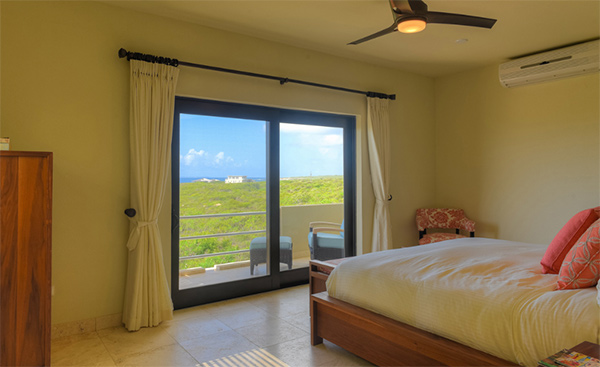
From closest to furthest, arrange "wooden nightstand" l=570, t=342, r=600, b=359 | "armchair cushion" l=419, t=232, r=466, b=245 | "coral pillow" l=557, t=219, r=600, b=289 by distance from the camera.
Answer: "wooden nightstand" l=570, t=342, r=600, b=359, "coral pillow" l=557, t=219, r=600, b=289, "armchair cushion" l=419, t=232, r=466, b=245

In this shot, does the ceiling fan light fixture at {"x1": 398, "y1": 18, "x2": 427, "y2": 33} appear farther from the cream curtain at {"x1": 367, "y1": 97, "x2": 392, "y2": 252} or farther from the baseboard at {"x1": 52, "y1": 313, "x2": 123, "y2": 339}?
the baseboard at {"x1": 52, "y1": 313, "x2": 123, "y2": 339}

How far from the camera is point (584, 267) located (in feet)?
6.09

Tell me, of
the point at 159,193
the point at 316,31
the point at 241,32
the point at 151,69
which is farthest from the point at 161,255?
the point at 316,31

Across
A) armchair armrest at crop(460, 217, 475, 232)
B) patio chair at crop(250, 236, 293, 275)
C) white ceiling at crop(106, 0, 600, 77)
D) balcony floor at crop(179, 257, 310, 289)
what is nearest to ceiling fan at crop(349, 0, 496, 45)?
white ceiling at crop(106, 0, 600, 77)

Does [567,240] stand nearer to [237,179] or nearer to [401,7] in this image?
[401,7]

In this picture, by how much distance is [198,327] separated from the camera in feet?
10.3

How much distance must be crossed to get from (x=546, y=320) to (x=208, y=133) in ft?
10.1

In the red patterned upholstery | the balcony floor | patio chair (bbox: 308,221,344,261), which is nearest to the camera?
the balcony floor

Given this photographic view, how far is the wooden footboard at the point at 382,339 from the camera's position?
187cm

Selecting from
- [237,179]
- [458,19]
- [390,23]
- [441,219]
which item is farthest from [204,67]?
[441,219]

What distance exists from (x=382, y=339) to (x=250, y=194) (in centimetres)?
220

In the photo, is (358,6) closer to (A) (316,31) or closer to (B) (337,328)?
(A) (316,31)

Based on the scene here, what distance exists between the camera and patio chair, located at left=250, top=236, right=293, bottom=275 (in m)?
4.05

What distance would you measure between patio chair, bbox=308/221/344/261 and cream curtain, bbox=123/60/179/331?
1.79 metres
